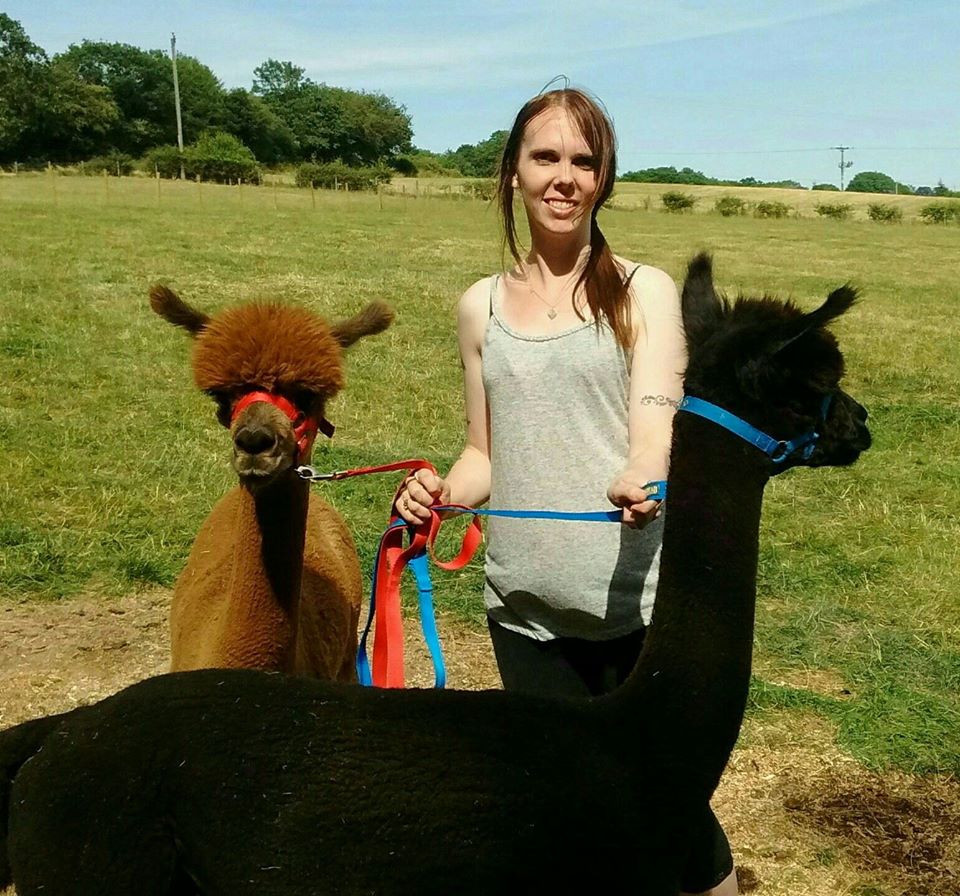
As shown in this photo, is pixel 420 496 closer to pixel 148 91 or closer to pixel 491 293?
pixel 491 293

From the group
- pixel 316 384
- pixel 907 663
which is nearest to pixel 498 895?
pixel 316 384

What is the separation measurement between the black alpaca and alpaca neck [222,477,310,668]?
0.94m

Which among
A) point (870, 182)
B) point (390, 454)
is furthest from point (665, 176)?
point (390, 454)

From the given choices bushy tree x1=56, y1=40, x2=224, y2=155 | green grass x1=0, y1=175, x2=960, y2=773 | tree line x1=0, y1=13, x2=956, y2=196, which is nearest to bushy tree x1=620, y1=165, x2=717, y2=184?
tree line x1=0, y1=13, x2=956, y2=196

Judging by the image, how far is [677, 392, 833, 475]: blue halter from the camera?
2.13 metres

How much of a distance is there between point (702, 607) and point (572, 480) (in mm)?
594

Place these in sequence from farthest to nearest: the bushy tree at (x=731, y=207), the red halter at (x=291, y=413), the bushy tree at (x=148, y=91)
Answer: the bushy tree at (x=148, y=91)
the bushy tree at (x=731, y=207)
the red halter at (x=291, y=413)

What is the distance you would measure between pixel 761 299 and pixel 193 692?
55.9 inches

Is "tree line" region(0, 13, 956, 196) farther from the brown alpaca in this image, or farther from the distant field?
the brown alpaca

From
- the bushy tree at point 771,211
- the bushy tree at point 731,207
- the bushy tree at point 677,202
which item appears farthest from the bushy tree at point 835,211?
the bushy tree at point 677,202

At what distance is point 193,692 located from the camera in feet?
6.95

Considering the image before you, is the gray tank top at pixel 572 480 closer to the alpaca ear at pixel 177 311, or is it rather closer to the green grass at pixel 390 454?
the alpaca ear at pixel 177 311

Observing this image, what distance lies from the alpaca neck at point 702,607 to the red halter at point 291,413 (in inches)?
61.4

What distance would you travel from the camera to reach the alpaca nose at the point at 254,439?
312 centimetres
